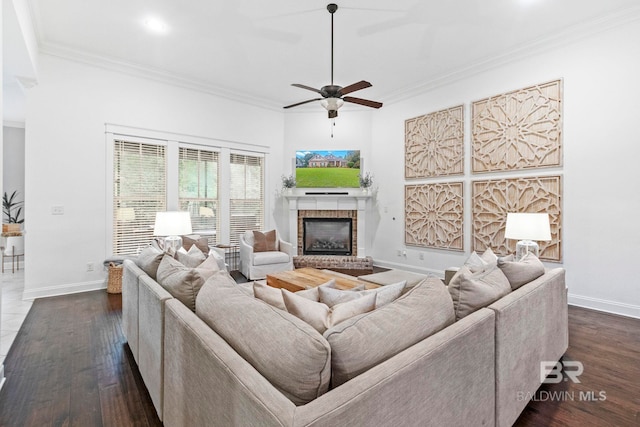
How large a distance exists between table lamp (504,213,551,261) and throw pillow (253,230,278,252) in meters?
3.53

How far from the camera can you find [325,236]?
21.0 feet

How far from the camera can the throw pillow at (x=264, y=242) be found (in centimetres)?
530

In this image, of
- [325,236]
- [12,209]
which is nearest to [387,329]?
[325,236]

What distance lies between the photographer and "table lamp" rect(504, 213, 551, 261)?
3061 millimetres

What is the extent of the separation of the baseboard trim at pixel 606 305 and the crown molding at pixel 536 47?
308cm

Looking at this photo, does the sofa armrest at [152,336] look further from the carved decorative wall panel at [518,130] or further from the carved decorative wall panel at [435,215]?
the carved decorative wall panel at [518,130]

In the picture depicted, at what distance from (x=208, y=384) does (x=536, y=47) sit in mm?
5140

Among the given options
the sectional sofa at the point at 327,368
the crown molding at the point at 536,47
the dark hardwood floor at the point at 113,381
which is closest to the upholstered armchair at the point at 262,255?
the dark hardwood floor at the point at 113,381

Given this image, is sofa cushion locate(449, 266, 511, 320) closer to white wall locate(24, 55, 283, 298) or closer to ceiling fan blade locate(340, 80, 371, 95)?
ceiling fan blade locate(340, 80, 371, 95)

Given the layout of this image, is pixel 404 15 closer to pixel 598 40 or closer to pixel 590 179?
pixel 598 40

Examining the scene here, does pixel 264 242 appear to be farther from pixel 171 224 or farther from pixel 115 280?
pixel 115 280

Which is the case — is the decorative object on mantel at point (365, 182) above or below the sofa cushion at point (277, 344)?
above

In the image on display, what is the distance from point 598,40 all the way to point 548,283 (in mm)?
3382

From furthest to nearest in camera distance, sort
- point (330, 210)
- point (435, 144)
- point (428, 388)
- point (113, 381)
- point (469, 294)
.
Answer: point (330, 210)
point (435, 144)
point (113, 381)
point (469, 294)
point (428, 388)
